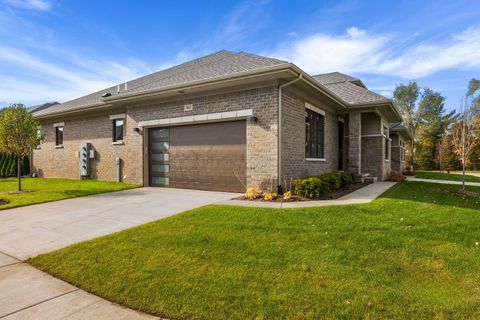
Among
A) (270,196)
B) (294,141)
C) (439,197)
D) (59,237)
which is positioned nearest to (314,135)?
(294,141)

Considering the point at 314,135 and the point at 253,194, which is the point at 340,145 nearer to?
the point at 314,135

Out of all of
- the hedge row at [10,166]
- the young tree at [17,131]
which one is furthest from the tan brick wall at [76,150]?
the young tree at [17,131]

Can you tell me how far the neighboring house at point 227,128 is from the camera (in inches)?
333

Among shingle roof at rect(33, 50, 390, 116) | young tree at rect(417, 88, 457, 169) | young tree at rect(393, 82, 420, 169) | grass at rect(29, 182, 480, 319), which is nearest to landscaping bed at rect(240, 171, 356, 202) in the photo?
grass at rect(29, 182, 480, 319)

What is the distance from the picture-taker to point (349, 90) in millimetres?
13992

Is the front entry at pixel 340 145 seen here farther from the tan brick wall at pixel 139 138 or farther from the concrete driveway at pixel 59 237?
the concrete driveway at pixel 59 237

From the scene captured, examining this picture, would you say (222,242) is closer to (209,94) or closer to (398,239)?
(398,239)

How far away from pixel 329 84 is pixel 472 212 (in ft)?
37.1

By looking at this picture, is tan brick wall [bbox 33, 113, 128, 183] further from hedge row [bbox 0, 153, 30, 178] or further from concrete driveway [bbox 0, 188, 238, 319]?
concrete driveway [bbox 0, 188, 238, 319]

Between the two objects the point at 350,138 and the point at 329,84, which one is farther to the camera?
the point at 329,84

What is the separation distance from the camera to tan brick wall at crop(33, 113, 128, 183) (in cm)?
1338

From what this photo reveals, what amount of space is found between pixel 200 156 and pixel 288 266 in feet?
23.7

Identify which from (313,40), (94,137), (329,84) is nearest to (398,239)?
(313,40)

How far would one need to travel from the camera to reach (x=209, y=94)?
31.3 feet
